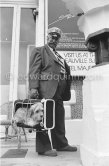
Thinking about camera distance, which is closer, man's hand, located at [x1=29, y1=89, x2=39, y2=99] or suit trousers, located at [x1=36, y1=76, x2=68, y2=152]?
man's hand, located at [x1=29, y1=89, x2=39, y2=99]

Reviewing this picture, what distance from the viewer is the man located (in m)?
2.09

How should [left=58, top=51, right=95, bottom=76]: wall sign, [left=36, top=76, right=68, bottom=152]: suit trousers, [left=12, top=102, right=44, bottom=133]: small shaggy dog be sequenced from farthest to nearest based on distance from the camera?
1. [left=58, top=51, right=95, bottom=76]: wall sign
2. [left=36, top=76, right=68, bottom=152]: suit trousers
3. [left=12, top=102, right=44, bottom=133]: small shaggy dog

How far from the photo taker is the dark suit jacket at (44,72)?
83.0 inches

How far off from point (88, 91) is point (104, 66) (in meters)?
0.21

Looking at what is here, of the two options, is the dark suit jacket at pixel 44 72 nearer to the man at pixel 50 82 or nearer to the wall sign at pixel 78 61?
the man at pixel 50 82

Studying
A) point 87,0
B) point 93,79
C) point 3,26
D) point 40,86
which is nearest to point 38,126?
point 40,86

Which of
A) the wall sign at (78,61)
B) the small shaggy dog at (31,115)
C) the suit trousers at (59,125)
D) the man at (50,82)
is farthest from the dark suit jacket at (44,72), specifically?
the wall sign at (78,61)

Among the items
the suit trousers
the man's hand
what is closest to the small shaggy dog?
the man's hand

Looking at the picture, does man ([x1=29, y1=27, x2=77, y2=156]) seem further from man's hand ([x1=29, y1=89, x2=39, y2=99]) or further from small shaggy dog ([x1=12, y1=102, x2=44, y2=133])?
small shaggy dog ([x1=12, y1=102, x2=44, y2=133])

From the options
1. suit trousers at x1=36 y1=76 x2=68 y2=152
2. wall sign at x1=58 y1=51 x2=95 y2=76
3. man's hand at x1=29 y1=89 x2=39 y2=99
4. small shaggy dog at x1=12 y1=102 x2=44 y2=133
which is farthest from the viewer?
wall sign at x1=58 y1=51 x2=95 y2=76

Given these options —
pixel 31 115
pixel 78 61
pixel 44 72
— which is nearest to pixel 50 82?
pixel 44 72

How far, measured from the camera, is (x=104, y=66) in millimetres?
1498

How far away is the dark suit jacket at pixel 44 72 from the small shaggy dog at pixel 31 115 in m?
0.27

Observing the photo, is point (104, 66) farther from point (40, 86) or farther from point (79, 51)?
point (79, 51)
